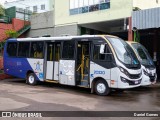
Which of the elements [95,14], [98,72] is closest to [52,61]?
[98,72]

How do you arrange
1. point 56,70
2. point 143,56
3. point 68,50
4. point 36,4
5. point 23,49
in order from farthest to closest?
1. point 36,4
2. point 23,49
3. point 143,56
4. point 56,70
5. point 68,50

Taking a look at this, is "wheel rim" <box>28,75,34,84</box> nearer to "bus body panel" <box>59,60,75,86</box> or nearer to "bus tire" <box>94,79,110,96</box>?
"bus body panel" <box>59,60,75,86</box>

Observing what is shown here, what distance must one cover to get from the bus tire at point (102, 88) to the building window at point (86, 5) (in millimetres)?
11796

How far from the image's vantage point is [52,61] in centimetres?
1573

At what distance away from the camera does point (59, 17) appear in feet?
90.0

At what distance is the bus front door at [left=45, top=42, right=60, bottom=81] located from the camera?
15.5 metres

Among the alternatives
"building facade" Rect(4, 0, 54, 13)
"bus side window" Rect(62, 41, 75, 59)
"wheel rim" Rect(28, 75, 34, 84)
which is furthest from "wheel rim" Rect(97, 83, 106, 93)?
"building facade" Rect(4, 0, 54, 13)

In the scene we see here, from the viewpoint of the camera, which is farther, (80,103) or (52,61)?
(52,61)

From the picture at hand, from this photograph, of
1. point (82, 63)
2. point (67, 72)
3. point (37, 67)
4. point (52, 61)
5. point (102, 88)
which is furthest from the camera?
point (37, 67)

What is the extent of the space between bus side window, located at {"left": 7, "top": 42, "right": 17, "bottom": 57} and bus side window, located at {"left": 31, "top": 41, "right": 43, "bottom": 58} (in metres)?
1.63

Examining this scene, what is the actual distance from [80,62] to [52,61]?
2.06 m

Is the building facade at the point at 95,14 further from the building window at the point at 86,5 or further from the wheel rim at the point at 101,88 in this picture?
the wheel rim at the point at 101,88

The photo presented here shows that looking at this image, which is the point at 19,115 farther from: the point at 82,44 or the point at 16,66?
the point at 16,66

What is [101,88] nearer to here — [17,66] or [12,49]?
[17,66]
